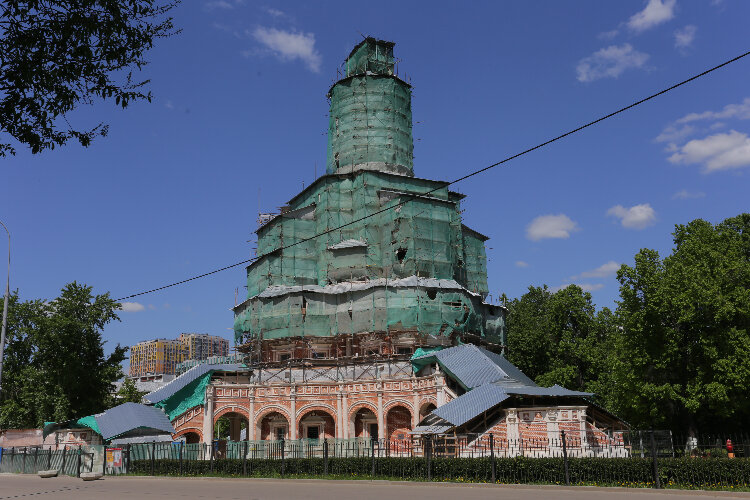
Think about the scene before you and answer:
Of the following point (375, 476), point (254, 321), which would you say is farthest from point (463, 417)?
point (254, 321)

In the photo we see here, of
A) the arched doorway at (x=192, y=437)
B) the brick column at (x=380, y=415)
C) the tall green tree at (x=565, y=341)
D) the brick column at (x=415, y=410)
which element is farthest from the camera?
the tall green tree at (x=565, y=341)

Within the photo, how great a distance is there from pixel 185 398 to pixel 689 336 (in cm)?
3209

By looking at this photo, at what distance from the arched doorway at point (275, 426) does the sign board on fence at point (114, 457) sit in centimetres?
1456

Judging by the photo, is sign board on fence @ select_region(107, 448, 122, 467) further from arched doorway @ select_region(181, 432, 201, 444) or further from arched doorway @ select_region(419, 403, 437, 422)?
arched doorway @ select_region(419, 403, 437, 422)

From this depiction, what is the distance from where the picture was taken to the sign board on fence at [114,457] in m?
31.0

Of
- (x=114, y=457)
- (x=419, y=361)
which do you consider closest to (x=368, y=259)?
(x=419, y=361)

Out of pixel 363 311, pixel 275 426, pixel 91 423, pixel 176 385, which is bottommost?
pixel 275 426

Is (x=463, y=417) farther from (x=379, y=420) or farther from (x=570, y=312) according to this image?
(x=570, y=312)

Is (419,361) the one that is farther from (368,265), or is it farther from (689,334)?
(689,334)

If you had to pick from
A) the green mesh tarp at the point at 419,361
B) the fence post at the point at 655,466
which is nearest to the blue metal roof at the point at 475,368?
the green mesh tarp at the point at 419,361

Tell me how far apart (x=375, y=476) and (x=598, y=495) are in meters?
8.80

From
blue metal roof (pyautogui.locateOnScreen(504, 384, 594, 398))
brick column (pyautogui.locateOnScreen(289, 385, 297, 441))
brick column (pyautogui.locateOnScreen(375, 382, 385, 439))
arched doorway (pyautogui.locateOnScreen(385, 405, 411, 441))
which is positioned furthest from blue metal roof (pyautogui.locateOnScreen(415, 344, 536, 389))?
brick column (pyautogui.locateOnScreen(289, 385, 297, 441))

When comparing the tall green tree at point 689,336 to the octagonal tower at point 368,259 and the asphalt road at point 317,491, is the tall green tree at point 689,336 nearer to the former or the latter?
the octagonal tower at point 368,259

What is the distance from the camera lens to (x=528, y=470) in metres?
19.5
